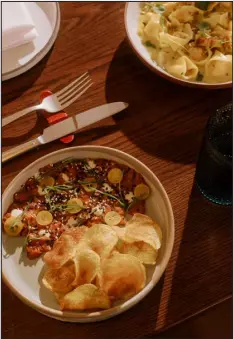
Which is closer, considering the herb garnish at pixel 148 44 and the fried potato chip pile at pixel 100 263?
the fried potato chip pile at pixel 100 263

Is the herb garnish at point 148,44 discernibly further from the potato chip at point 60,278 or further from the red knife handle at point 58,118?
the potato chip at point 60,278

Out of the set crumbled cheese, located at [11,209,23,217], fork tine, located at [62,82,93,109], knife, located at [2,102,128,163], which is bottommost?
crumbled cheese, located at [11,209,23,217]

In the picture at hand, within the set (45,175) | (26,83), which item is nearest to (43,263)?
(45,175)

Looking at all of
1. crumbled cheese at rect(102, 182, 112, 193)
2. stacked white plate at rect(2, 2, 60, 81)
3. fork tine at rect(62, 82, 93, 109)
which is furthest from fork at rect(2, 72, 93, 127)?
crumbled cheese at rect(102, 182, 112, 193)

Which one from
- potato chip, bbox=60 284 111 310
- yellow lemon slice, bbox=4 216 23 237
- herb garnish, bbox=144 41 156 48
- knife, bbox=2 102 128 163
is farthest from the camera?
herb garnish, bbox=144 41 156 48

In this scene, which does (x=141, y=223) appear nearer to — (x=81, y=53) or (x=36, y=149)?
(x=36, y=149)

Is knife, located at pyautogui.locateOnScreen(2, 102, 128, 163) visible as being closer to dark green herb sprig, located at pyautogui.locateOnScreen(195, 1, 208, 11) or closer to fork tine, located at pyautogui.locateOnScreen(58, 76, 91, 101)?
fork tine, located at pyautogui.locateOnScreen(58, 76, 91, 101)

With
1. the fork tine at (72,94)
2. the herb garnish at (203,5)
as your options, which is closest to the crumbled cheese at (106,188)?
the fork tine at (72,94)
